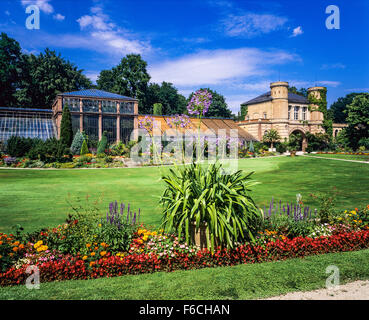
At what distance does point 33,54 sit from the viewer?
44.2 meters

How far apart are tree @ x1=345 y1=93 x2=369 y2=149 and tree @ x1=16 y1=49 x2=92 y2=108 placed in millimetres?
45460

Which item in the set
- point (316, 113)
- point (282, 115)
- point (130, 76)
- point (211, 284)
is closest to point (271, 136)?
point (282, 115)

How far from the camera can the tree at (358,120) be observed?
1508 inches

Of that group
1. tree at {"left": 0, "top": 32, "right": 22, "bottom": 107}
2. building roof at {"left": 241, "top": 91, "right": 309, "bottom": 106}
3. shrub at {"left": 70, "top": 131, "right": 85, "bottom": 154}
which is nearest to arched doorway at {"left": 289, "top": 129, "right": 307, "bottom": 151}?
building roof at {"left": 241, "top": 91, "right": 309, "bottom": 106}

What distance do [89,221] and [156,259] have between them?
5.51 ft

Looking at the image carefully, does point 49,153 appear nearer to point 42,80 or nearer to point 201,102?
point 201,102

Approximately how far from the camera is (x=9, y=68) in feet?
133

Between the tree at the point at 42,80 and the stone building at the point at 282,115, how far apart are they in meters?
32.4

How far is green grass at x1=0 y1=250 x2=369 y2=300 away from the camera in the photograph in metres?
3.79

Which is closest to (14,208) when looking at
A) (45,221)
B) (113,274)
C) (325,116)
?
(45,221)

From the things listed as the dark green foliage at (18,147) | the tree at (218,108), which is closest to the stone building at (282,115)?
the tree at (218,108)

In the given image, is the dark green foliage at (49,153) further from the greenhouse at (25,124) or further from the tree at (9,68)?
the tree at (9,68)

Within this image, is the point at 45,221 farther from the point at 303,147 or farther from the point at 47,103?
the point at 303,147

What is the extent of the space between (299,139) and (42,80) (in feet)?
149
